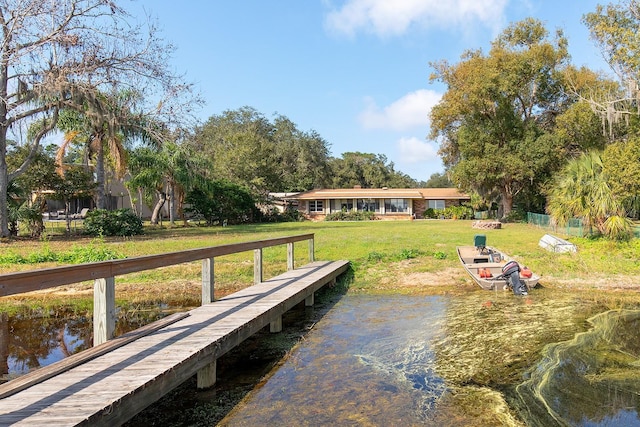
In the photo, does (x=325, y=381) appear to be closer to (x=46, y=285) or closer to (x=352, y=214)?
(x=46, y=285)

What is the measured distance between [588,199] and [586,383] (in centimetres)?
1173

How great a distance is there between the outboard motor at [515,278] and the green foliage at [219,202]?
2473 centimetres

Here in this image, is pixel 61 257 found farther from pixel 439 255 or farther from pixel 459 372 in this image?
pixel 459 372

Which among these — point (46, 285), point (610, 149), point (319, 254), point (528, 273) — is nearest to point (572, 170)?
point (610, 149)

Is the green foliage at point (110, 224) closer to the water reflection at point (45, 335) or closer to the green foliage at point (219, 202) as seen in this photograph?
the green foliage at point (219, 202)

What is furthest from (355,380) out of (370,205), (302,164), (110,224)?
(302,164)

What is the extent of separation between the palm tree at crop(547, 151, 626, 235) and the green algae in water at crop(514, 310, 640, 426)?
8740 millimetres

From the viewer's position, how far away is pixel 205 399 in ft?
16.1

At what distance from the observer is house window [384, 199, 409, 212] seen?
148 ft

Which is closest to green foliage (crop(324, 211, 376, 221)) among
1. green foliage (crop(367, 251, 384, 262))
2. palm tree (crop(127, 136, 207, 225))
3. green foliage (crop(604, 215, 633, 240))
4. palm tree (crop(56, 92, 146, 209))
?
palm tree (crop(127, 136, 207, 225))

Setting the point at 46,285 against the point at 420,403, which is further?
the point at 420,403

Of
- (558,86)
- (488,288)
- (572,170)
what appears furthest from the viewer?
(558,86)

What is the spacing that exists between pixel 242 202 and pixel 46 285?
32.9 m

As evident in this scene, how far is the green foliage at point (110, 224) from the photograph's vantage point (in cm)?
2222
